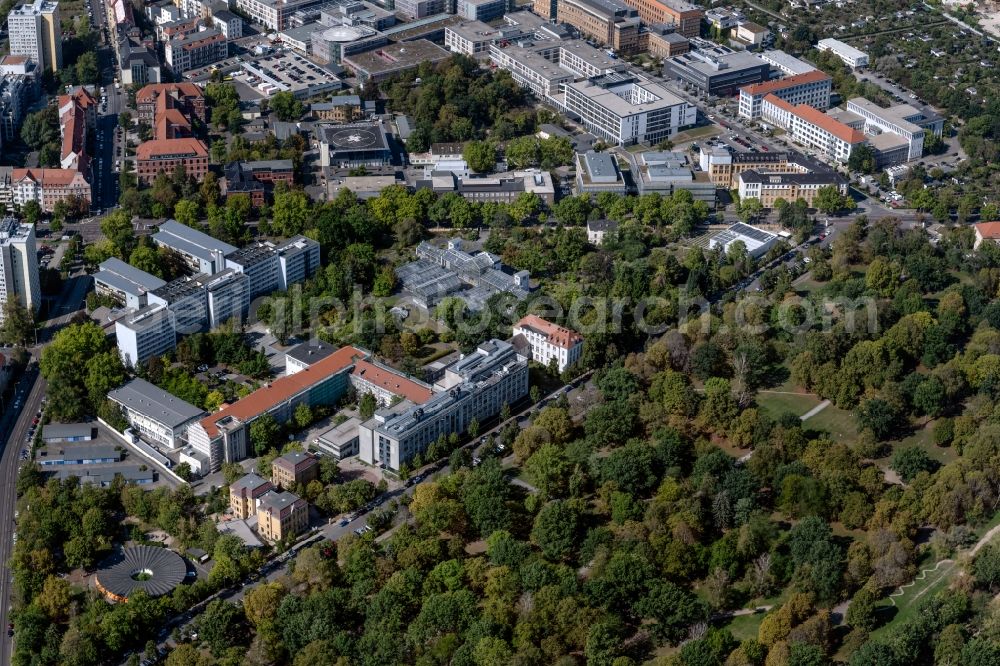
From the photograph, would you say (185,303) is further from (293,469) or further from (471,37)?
(471,37)

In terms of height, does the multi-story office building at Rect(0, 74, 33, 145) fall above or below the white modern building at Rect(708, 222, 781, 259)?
above

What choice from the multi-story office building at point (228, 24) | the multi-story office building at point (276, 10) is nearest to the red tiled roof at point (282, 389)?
the multi-story office building at point (228, 24)

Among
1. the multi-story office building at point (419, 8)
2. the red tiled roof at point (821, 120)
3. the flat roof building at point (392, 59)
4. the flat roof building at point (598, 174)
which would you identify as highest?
the multi-story office building at point (419, 8)

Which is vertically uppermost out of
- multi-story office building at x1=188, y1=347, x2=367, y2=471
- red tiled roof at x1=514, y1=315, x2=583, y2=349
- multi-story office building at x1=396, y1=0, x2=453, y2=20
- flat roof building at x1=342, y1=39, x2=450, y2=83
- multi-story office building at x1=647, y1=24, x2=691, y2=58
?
multi-story office building at x1=396, y1=0, x2=453, y2=20

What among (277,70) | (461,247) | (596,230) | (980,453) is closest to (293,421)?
(461,247)

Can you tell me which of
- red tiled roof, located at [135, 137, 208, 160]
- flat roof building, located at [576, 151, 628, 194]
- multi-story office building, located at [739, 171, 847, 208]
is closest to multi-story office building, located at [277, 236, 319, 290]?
red tiled roof, located at [135, 137, 208, 160]

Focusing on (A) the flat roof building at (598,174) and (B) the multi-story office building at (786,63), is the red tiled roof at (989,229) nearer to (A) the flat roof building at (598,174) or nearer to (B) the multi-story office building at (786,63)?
(A) the flat roof building at (598,174)

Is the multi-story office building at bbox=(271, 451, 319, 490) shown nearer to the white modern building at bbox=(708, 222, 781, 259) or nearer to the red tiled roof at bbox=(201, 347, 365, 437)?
the red tiled roof at bbox=(201, 347, 365, 437)
